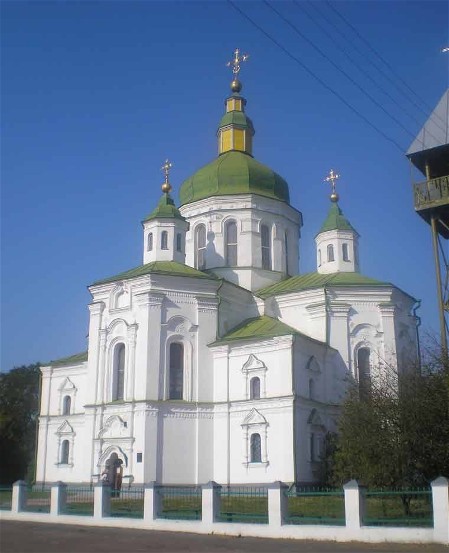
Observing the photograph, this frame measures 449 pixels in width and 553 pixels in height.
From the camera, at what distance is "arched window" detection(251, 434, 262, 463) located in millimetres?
25783

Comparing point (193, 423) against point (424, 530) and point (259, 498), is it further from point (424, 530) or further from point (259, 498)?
point (424, 530)

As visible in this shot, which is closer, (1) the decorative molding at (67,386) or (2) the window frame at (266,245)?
(1) the decorative molding at (67,386)

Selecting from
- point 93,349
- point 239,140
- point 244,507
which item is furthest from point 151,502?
point 239,140

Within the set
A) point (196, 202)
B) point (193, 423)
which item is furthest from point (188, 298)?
point (196, 202)

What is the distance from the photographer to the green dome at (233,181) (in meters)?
34.2

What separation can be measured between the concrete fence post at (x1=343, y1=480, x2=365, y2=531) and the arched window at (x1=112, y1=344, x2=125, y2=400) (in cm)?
1523

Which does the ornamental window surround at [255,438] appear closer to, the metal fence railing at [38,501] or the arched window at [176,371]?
the arched window at [176,371]

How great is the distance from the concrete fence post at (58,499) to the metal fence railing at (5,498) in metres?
2.12

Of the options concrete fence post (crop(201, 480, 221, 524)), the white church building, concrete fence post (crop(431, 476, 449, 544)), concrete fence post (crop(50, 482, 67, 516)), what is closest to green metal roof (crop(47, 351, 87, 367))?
the white church building

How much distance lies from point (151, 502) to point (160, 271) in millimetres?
12579

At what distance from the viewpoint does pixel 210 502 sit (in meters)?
15.7

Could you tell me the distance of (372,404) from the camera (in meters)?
17.4

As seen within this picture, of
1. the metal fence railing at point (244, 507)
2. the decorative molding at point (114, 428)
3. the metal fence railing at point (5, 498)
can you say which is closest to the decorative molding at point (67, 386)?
the decorative molding at point (114, 428)

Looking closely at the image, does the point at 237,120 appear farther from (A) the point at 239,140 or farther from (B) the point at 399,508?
(B) the point at 399,508
